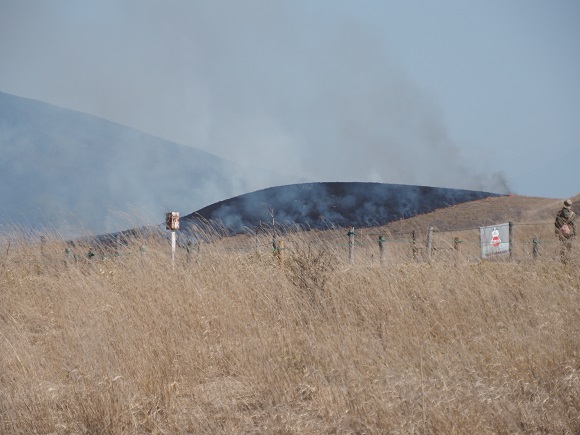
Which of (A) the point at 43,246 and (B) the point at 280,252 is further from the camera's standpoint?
(A) the point at 43,246

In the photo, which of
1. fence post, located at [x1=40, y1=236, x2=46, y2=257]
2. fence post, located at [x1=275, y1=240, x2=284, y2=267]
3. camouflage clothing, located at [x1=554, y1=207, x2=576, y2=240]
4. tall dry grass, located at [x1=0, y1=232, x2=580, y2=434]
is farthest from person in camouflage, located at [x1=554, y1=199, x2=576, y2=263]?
fence post, located at [x1=40, y1=236, x2=46, y2=257]

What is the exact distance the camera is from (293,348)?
429 cm

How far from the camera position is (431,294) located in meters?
5.63

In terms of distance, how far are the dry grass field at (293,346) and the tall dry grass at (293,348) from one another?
0.05 feet

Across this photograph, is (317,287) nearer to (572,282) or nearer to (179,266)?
(179,266)

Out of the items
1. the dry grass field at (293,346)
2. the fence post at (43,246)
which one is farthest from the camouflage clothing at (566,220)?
the fence post at (43,246)

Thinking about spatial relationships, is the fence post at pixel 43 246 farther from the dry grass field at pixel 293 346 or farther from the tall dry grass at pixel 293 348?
the tall dry grass at pixel 293 348

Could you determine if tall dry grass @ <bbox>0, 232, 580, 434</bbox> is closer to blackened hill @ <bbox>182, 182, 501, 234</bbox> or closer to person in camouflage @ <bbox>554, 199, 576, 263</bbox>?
person in camouflage @ <bbox>554, 199, 576, 263</bbox>

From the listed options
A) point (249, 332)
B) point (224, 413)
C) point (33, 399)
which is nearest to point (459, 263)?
point (249, 332)

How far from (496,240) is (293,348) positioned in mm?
11450

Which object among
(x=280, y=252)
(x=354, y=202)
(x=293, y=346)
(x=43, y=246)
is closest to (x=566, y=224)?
(x=280, y=252)

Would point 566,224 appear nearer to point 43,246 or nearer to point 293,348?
point 293,348

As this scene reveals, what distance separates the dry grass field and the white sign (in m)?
6.74

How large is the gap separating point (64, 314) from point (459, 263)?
4.39 m
